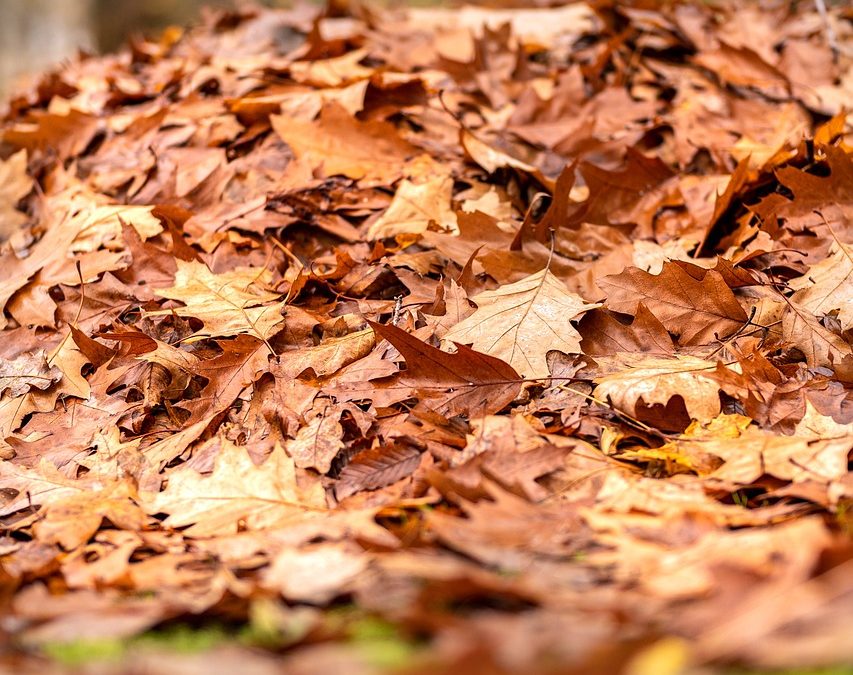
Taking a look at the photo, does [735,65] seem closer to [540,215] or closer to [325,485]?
[540,215]

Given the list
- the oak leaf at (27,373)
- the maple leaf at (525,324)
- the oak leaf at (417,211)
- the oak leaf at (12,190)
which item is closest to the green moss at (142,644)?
the maple leaf at (525,324)

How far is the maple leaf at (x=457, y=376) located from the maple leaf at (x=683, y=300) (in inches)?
18.0

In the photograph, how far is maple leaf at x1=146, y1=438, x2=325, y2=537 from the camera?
69.8 inches

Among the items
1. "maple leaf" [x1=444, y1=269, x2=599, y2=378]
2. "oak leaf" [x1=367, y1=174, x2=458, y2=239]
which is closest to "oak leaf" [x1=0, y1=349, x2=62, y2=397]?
"oak leaf" [x1=367, y1=174, x2=458, y2=239]

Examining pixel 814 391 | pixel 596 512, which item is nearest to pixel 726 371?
pixel 814 391

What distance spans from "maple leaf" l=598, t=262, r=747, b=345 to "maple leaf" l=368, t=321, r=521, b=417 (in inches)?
18.0

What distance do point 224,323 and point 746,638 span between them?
1.80 m

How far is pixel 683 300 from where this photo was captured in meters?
2.31

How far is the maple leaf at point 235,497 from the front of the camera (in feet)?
5.82

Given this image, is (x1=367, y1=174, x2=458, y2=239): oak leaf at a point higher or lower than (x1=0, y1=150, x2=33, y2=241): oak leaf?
lower

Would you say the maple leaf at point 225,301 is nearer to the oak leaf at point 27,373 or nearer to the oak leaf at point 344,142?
the oak leaf at point 27,373

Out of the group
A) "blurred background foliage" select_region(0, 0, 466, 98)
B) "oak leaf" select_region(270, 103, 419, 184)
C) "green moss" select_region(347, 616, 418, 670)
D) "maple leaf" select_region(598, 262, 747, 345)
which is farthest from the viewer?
"blurred background foliage" select_region(0, 0, 466, 98)

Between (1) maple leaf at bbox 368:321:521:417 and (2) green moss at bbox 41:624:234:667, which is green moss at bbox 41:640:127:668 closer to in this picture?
(2) green moss at bbox 41:624:234:667

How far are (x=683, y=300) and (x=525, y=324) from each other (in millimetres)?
466
